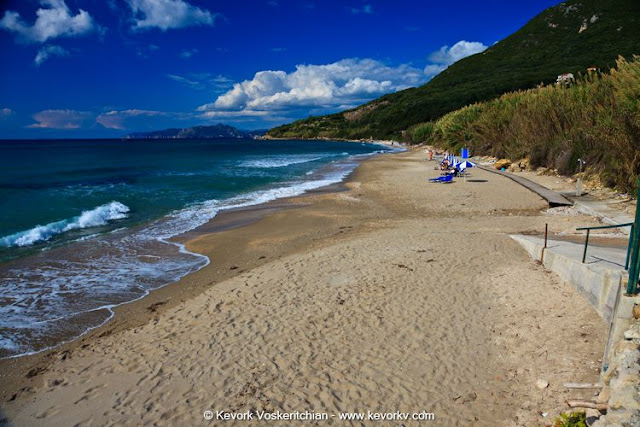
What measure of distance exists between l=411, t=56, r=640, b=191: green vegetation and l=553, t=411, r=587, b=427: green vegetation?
10838mm

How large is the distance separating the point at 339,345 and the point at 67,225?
12747mm

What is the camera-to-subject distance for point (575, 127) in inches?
739

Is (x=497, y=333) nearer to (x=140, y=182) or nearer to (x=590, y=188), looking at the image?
(x=590, y=188)

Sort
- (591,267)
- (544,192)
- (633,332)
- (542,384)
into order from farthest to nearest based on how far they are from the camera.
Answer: (544,192)
(591,267)
(542,384)
(633,332)

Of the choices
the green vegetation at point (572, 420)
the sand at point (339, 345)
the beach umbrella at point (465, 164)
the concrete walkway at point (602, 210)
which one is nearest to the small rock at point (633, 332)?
the sand at point (339, 345)

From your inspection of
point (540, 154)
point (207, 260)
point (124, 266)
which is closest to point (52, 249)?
point (124, 266)

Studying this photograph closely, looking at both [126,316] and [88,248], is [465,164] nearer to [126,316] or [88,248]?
[88,248]

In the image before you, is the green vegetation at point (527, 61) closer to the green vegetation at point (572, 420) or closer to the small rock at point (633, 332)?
the small rock at point (633, 332)

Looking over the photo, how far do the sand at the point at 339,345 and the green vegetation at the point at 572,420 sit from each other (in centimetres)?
18

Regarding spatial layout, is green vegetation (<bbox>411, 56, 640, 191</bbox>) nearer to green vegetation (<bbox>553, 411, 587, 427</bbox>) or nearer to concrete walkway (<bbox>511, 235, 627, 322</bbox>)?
concrete walkway (<bbox>511, 235, 627, 322</bbox>)

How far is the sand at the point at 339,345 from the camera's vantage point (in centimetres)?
431

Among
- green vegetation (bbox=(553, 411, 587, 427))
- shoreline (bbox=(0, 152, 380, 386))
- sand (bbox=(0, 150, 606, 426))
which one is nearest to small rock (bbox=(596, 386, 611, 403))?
green vegetation (bbox=(553, 411, 587, 427))

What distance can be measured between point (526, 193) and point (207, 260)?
12.9 m

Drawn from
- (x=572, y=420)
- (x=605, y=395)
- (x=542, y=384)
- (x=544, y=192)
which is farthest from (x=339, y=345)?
(x=544, y=192)
